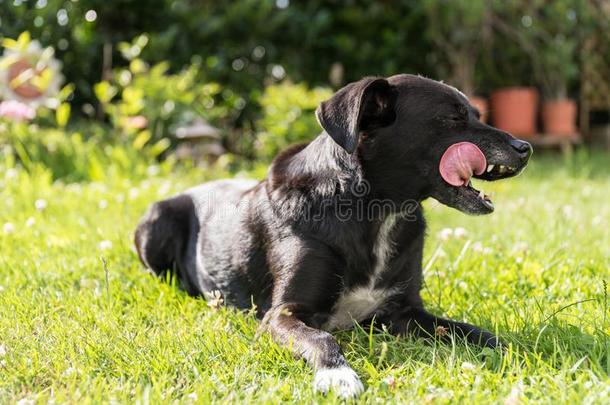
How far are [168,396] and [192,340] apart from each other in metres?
0.45

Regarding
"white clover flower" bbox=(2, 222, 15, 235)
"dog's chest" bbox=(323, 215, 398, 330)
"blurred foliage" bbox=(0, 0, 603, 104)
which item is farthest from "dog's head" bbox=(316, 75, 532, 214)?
"blurred foliage" bbox=(0, 0, 603, 104)

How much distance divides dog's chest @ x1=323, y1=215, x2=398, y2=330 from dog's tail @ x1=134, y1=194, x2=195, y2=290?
1031 millimetres

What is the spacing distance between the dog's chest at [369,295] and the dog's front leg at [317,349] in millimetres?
229

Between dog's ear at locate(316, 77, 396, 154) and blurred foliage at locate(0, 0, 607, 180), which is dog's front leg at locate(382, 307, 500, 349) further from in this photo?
blurred foliage at locate(0, 0, 607, 180)

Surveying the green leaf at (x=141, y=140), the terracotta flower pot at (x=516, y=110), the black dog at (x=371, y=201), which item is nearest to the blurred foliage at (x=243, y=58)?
the green leaf at (x=141, y=140)

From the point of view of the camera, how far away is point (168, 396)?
1.93 meters

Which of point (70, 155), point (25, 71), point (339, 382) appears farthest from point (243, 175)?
point (339, 382)

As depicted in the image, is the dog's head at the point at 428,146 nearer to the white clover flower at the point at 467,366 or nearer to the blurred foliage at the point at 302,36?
the white clover flower at the point at 467,366

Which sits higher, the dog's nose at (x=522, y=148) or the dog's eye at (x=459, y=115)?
the dog's eye at (x=459, y=115)

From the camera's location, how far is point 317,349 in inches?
85.0

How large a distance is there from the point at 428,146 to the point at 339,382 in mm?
1047

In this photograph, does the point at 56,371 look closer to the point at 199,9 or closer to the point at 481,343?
the point at 481,343

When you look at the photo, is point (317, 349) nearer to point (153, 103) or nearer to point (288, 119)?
point (288, 119)

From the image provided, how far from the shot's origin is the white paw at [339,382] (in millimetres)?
1935
